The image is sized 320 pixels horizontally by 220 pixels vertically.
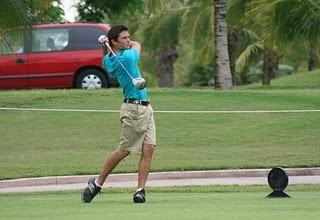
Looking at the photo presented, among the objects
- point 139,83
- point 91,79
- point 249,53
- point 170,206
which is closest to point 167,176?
point 139,83

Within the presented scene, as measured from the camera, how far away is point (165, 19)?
34844mm

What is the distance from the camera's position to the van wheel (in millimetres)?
22953

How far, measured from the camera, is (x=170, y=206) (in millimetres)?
9852

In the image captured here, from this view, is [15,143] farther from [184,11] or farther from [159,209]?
[184,11]

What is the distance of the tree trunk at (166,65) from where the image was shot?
116ft

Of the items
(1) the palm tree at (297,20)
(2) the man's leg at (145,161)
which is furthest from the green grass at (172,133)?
(2) the man's leg at (145,161)

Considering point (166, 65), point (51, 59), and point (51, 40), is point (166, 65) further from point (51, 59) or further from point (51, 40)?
point (51, 59)

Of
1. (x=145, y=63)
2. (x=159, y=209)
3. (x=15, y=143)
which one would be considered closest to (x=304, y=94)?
(x=15, y=143)

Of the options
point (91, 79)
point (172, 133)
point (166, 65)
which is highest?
point (91, 79)

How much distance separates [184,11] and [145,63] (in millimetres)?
9111

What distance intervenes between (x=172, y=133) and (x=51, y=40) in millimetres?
5881

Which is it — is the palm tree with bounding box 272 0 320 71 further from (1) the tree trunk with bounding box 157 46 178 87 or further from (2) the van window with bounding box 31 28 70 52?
(1) the tree trunk with bounding box 157 46 178 87

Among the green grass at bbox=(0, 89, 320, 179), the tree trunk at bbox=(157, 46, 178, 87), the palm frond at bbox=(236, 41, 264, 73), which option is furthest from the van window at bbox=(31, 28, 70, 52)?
the palm frond at bbox=(236, 41, 264, 73)

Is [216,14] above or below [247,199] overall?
above
